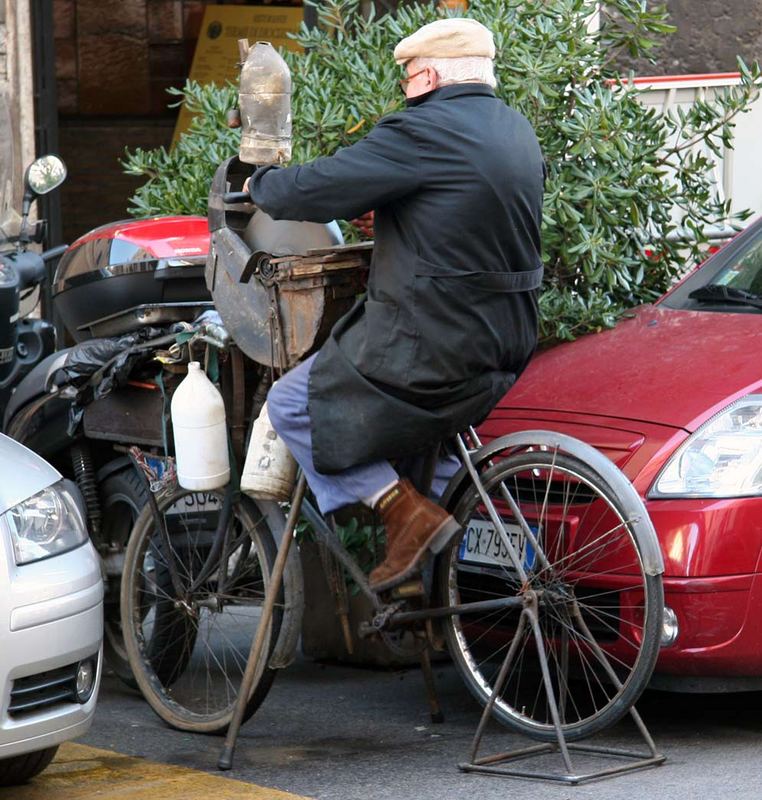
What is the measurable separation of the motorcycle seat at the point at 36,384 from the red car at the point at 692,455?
153 cm

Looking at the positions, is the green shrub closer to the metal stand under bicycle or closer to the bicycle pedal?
the bicycle pedal

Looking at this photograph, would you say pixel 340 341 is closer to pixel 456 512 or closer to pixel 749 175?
pixel 456 512

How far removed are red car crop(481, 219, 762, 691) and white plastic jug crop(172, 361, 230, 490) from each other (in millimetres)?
873

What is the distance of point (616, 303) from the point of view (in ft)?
20.0

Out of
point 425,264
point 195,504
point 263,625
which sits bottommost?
point 263,625

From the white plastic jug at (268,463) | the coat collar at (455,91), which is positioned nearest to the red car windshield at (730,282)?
the coat collar at (455,91)

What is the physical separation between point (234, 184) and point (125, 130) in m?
6.07

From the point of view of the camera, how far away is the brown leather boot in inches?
179

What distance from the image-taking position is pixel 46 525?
4.39 m

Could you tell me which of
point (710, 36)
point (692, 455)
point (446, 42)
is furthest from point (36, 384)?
point (710, 36)

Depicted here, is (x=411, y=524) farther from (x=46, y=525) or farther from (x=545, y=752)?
(x=46, y=525)

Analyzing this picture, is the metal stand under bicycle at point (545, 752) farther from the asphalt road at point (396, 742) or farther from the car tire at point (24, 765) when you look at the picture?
the car tire at point (24, 765)

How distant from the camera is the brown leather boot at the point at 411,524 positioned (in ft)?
15.0

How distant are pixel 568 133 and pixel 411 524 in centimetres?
185
